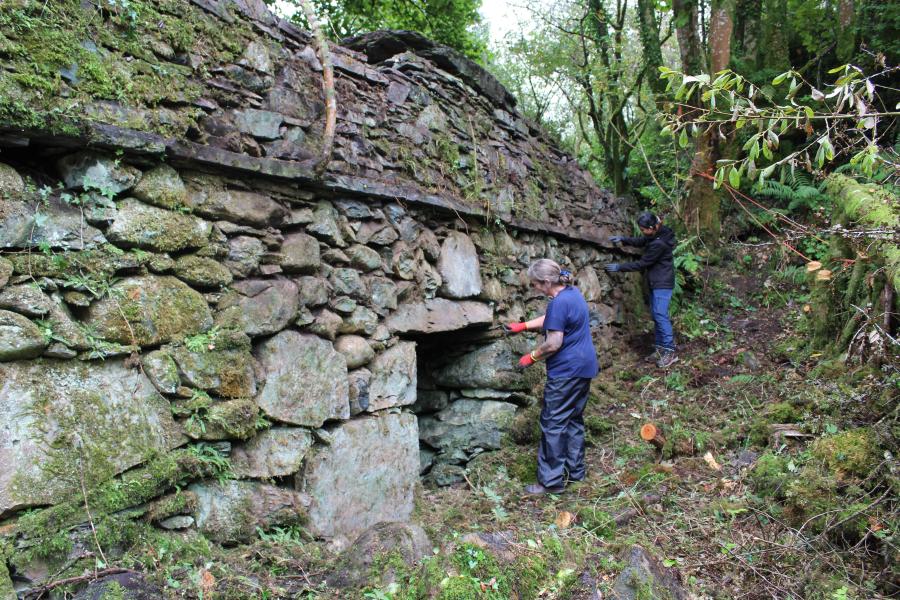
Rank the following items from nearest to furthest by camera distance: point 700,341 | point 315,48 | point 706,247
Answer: point 315,48 → point 700,341 → point 706,247

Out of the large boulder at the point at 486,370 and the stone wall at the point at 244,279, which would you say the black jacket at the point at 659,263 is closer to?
the large boulder at the point at 486,370

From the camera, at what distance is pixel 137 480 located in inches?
105

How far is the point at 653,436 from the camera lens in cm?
484

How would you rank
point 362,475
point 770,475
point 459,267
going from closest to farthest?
point 770,475 < point 362,475 < point 459,267

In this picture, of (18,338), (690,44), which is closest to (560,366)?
(18,338)

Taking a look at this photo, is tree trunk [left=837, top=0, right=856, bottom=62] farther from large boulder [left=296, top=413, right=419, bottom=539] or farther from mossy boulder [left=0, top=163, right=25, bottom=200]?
mossy boulder [left=0, top=163, right=25, bottom=200]

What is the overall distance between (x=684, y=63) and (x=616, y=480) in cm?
699

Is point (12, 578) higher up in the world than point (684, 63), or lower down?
lower down

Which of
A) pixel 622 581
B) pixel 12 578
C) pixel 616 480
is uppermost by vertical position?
pixel 12 578

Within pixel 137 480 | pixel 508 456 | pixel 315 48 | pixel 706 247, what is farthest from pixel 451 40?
pixel 137 480

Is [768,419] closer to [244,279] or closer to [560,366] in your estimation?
[560,366]

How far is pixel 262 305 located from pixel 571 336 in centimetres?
242

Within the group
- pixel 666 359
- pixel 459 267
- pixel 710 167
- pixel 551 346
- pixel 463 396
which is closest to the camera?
pixel 551 346

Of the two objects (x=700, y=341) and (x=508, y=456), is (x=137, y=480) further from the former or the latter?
(x=700, y=341)
